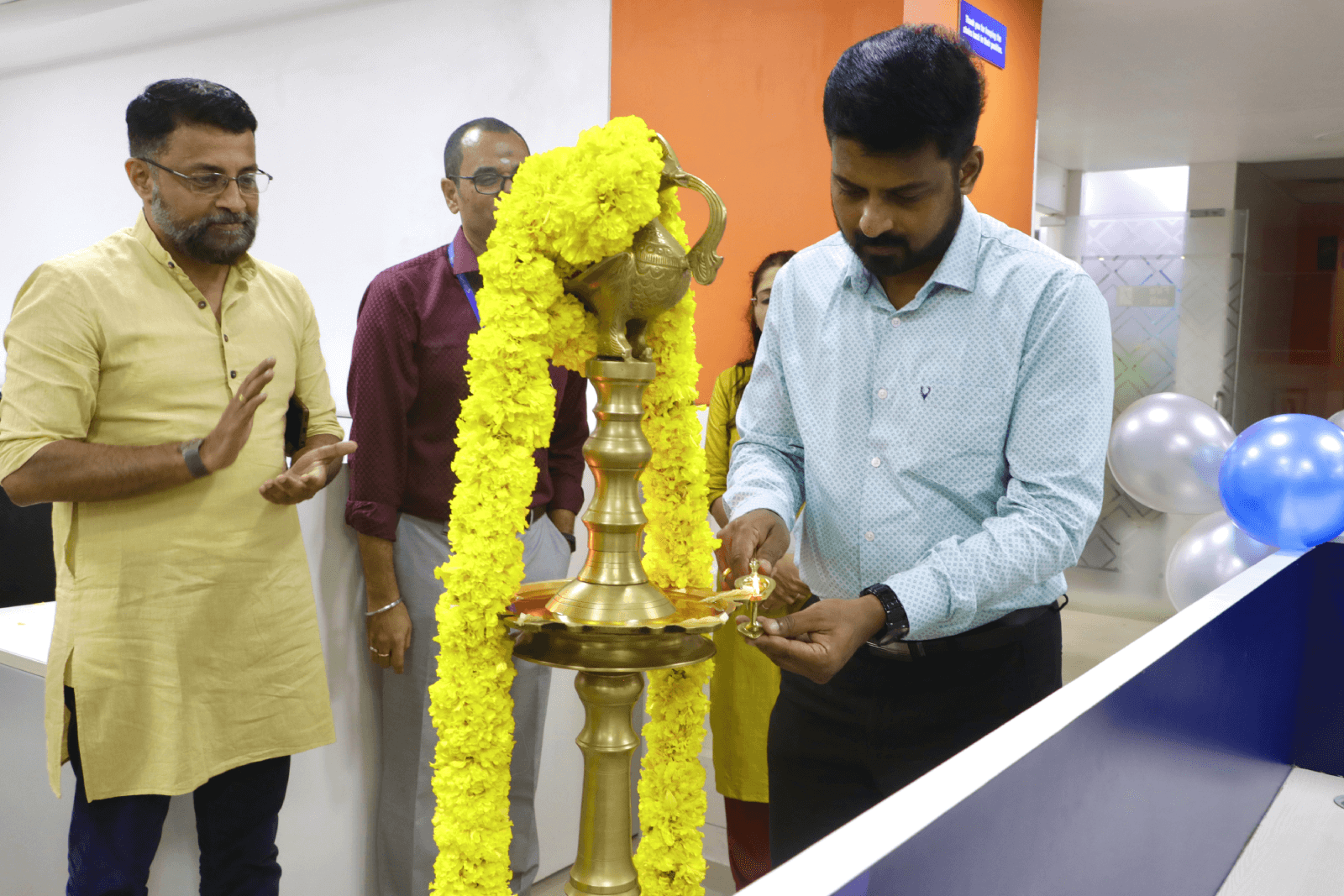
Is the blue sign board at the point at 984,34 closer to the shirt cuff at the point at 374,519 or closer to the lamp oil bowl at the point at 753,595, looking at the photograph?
the shirt cuff at the point at 374,519

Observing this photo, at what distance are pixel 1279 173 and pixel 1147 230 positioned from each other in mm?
2325

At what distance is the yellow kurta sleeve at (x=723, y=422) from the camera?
2787 millimetres

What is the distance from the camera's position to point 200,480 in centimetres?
183

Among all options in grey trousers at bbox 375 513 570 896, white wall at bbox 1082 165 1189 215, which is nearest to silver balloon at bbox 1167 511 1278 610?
grey trousers at bbox 375 513 570 896

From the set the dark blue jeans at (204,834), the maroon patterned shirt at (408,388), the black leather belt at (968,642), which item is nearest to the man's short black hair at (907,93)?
the black leather belt at (968,642)

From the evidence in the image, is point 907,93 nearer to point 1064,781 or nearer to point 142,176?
point 1064,781

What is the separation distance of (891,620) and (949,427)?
31 centimetres

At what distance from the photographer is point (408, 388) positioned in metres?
2.26

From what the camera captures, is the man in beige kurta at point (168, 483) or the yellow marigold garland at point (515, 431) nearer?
the yellow marigold garland at point (515, 431)

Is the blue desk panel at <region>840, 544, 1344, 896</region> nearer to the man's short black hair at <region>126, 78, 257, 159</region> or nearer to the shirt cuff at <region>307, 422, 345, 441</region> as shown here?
the shirt cuff at <region>307, 422, 345, 441</region>

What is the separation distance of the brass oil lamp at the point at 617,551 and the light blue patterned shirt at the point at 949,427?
1.36 ft

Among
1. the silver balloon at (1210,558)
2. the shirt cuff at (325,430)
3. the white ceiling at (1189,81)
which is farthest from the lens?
the white ceiling at (1189,81)

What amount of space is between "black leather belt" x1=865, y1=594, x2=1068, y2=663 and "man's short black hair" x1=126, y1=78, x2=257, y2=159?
1.47 meters

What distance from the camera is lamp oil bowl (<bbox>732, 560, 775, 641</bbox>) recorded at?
42.6 inches
